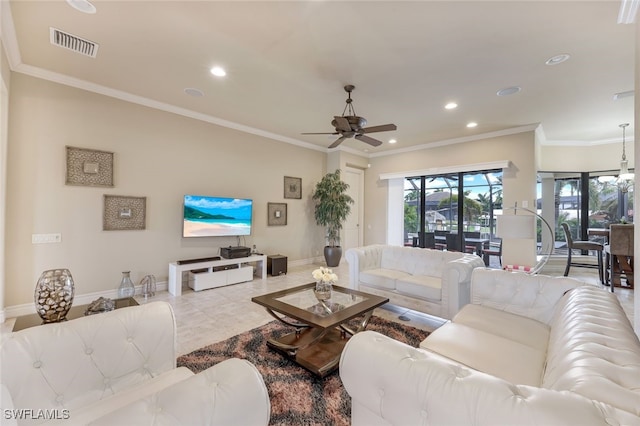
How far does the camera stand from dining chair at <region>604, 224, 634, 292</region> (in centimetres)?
434

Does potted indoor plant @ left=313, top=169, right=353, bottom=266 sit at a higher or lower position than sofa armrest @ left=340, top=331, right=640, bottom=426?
higher

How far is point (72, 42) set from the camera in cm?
282

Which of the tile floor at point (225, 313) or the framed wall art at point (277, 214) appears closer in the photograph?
the tile floor at point (225, 313)

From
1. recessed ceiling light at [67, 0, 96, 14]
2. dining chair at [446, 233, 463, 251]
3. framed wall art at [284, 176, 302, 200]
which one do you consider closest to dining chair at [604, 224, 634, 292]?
dining chair at [446, 233, 463, 251]

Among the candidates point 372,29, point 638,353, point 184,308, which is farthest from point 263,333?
point 372,29

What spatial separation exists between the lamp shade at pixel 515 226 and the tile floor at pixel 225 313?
4.86 feet

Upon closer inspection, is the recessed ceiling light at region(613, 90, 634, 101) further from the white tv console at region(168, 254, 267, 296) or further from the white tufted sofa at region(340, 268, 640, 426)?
the white tv console at region(168, 254, 267, 296)

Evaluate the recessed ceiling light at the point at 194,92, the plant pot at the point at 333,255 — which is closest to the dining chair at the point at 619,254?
the plant pot at the point at 333,255

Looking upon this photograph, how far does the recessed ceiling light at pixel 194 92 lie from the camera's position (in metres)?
3.87

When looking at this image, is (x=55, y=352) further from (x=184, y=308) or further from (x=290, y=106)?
(x=290, y=106)

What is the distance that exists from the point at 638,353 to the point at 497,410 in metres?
0.77

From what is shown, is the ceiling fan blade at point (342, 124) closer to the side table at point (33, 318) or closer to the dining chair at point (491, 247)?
the side table at point (33, 318)

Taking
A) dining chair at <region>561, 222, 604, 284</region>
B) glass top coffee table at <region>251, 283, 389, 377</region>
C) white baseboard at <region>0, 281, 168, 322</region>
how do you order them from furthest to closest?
1. dining chair at <region>561, 222, 604, 284</region>
2. white baseboard at <region>0, 281, 168, 322</region>
3. glass top coffee table at <region>251, 283, 389, 377</region>

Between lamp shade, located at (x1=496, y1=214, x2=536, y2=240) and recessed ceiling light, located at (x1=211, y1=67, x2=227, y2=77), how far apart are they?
4055mm
